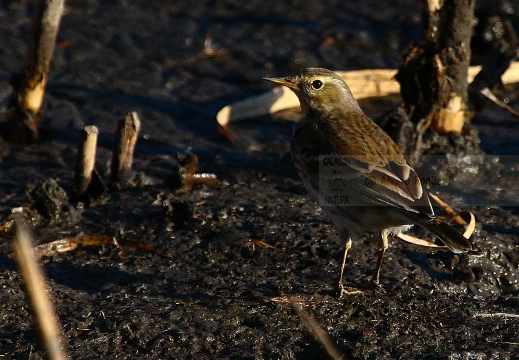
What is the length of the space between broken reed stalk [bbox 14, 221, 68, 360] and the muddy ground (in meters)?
0.06

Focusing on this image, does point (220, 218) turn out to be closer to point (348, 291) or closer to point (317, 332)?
point (348, 291)

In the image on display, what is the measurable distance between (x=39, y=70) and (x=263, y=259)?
2859 millimetres

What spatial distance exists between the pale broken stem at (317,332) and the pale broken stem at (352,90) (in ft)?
10.4

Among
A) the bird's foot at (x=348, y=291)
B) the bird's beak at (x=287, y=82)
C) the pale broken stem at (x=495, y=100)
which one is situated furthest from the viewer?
the pale broken stem at (x=495, y=100)

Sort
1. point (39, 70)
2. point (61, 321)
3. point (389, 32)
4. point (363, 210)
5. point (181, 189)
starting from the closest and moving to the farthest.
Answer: point (61, 321) → point (363, 210) → point (181, 189) → point (39, 70) → point (389, 32)

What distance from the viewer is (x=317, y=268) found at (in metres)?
6.21

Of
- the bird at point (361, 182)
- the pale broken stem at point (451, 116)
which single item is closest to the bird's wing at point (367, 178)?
the bird at point (361, 182)

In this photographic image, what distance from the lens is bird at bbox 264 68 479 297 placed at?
5566mm

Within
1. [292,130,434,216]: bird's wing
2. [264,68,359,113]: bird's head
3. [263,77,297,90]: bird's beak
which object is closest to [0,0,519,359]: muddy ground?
[292,130,434,216]: bird's wing

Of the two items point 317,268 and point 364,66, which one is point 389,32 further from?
point 317,268

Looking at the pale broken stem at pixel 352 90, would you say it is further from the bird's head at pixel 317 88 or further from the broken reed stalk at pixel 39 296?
the broken reed stalk at pixel 39 296

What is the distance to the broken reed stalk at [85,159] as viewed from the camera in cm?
681

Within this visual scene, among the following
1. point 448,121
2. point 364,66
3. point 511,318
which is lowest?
point 511,318

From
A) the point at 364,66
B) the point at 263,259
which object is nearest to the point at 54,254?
the point at 263,259
